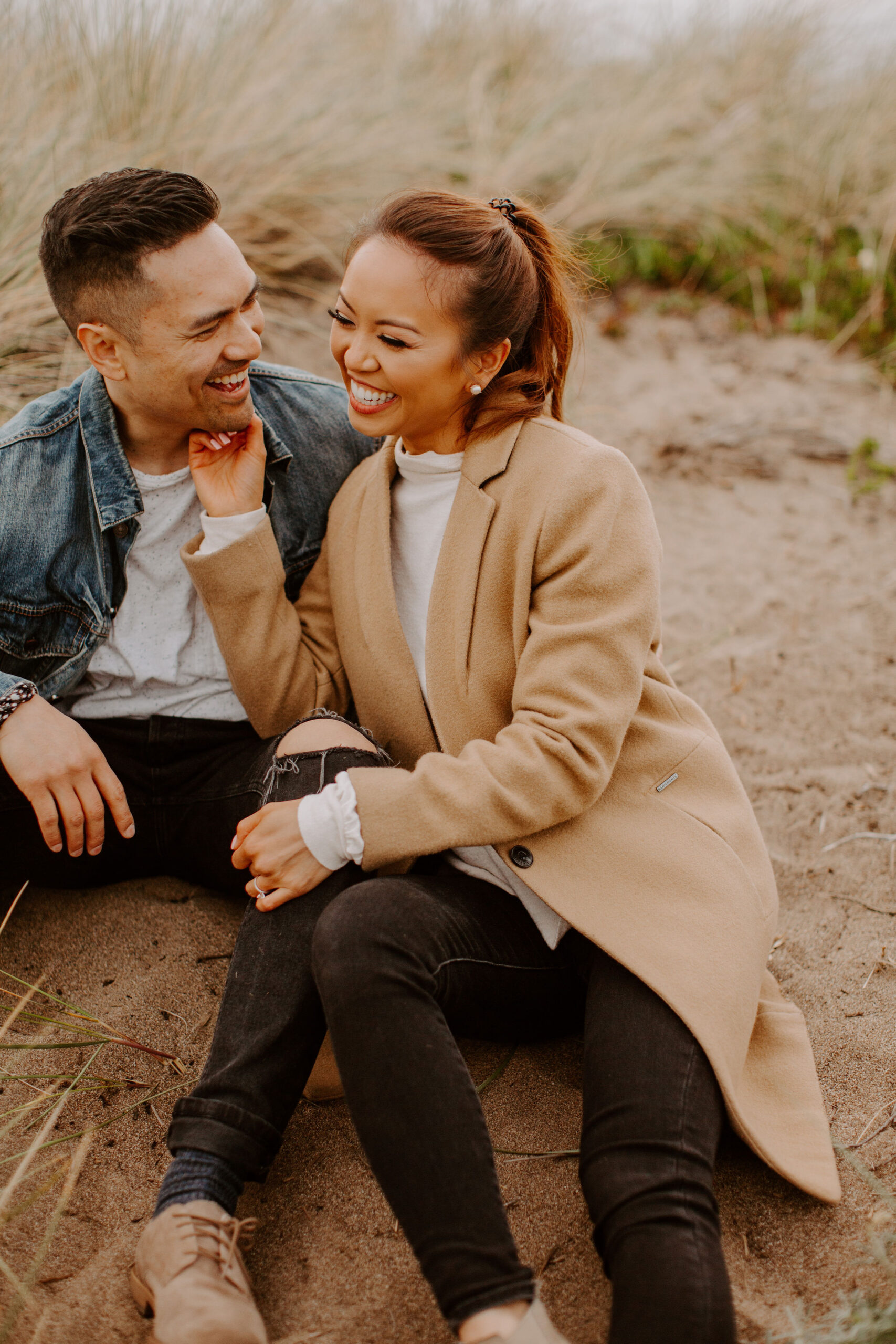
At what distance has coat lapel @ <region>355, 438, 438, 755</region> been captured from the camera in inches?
87.1

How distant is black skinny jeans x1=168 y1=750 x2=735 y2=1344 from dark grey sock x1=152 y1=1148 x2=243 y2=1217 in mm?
24

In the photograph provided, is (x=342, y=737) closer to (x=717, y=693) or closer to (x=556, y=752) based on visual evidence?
(x=556, y=752)

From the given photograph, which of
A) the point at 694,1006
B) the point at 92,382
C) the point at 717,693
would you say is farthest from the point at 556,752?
the point at 717,693

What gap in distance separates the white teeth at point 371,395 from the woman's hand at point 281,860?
82 centimetres

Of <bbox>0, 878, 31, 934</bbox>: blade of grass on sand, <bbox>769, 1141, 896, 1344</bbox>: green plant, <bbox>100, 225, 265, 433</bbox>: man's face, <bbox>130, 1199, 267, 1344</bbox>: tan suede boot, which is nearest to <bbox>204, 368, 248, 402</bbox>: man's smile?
<bbox>100, 225, 265, 433</bbox>: man's face

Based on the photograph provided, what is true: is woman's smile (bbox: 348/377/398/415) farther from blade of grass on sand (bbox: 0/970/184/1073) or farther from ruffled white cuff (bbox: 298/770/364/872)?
blade of grass on sand (bbox: 0/970/184/1073)

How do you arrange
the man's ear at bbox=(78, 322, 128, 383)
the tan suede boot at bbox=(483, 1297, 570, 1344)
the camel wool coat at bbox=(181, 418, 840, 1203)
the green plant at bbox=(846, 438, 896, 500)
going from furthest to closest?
1. the green plant at bbox=(846, 438, 896, 500)
2. the man's ear at bbox=(78, 322, 128, 383)
3. the camel wool coat at bbox=(181, 418, 840, 1203)
4. the tan suede boot at bbox=(483, 1297, 570, 1344)

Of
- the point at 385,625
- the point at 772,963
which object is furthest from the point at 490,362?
the point at 772,963

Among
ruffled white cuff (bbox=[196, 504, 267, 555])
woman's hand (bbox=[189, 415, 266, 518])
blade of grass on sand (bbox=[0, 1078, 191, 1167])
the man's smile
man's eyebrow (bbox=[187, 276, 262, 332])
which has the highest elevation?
man's eyebrow (bbox=[187, 276, 262, 332])

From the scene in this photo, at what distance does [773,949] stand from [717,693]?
1143 millimetres

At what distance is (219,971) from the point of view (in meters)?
2.44

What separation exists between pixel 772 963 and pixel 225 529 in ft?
5.30

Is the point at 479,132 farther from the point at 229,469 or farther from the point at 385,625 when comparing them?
the point at 385,625

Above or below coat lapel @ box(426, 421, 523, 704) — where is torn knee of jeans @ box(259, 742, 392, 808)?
below
